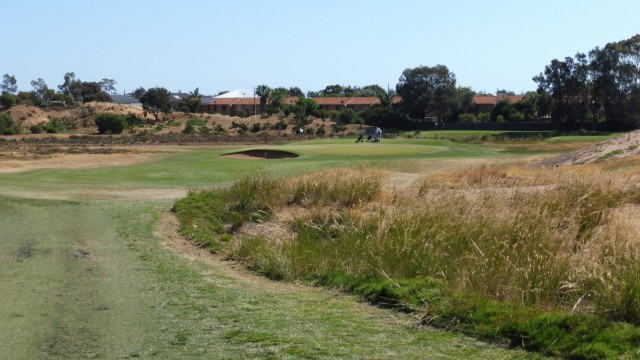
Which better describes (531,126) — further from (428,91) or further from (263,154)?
(263,154)

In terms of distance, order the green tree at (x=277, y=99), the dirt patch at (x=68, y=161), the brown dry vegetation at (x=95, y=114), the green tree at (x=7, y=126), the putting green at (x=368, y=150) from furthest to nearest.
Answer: the green tree at (x=277, y=99), the brown dry vegetation at (x=95, y=114), the green tree at (x=7, y=126), the putting green at (x=368, y=150), the dirt patch at (x=68, y=161)

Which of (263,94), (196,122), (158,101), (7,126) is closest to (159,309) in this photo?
(7,126)

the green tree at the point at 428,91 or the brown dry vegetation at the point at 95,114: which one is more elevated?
the green tree at the point at 428,91

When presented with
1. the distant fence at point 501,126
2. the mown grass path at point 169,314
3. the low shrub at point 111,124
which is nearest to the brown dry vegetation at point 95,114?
the low shrub at point 111,124

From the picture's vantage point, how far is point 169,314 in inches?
408

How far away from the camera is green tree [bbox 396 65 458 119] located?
106250mm

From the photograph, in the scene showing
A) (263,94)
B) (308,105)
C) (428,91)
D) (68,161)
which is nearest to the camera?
(68,161)

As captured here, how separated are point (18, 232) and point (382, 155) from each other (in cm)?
3362

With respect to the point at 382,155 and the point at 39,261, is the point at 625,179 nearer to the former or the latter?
the point at 39,261

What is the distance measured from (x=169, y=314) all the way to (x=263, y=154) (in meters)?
39.8

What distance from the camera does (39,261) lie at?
1459 cm

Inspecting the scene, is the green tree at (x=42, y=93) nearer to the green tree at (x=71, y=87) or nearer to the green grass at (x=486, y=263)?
the green tree at (x=71, y=87)

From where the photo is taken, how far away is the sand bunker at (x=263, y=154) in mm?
48812

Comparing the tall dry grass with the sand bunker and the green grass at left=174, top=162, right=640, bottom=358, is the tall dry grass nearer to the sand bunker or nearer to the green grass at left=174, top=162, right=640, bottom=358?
the green grass at left=174, top=162, right=640, bottom=358
